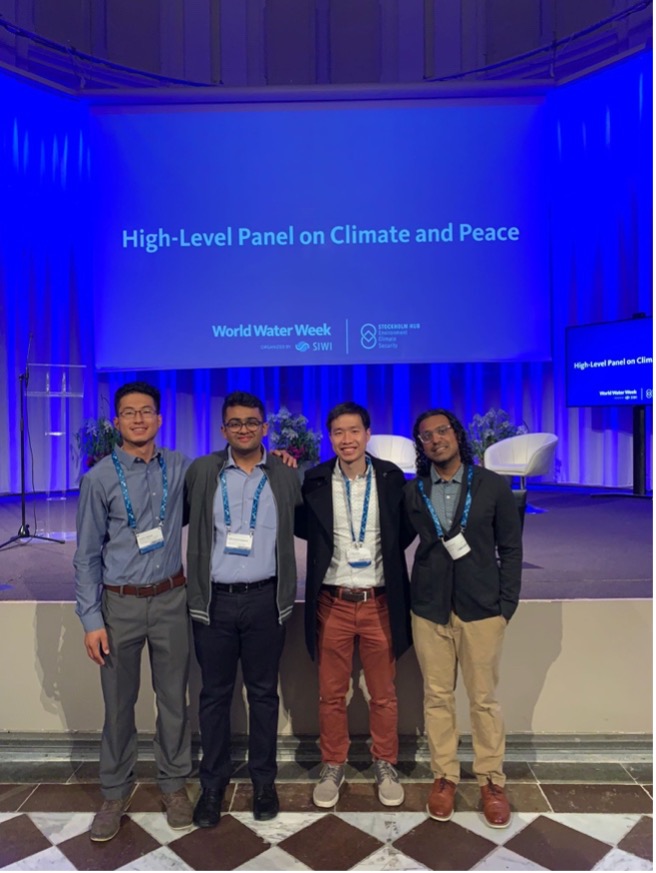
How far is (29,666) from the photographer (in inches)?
99.9

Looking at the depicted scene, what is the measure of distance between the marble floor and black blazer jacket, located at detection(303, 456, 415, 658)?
0.53 meters

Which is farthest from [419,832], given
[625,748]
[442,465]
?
[442,465]

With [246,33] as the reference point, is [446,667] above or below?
below

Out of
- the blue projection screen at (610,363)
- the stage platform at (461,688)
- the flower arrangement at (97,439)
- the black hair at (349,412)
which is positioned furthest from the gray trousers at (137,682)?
the blue projection screen at (610,363)

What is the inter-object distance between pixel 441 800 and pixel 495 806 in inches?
6.8

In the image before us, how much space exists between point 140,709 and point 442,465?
5.16 feet

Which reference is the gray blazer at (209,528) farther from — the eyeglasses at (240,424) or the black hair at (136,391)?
the black hair at (136,391)

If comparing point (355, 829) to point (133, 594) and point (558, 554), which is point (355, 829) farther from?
point (558, 554)

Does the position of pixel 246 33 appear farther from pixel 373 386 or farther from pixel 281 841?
pixel 281 841

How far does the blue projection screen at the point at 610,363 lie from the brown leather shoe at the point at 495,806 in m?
5.05

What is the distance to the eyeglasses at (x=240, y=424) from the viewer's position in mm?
2032

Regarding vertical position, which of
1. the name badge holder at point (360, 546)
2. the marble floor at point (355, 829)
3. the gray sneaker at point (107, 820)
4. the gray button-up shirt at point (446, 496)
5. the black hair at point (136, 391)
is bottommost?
the marble floor at point (355, 829)

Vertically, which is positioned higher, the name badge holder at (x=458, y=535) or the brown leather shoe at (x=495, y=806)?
the name badge holder at (x=458, y=535)

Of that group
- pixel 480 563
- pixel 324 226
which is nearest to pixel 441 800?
pixel 480 563
